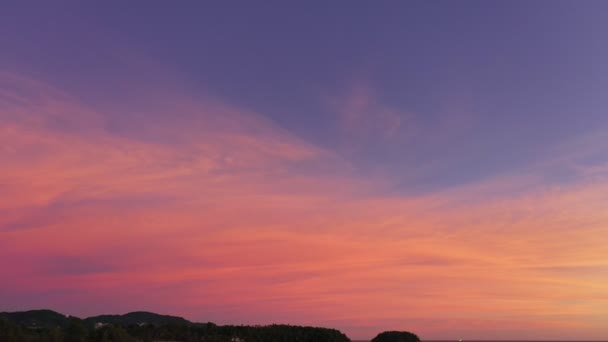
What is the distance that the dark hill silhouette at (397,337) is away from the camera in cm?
16588

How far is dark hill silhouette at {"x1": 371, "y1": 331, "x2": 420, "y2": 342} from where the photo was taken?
166 metres

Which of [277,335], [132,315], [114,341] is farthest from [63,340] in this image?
[132,315]

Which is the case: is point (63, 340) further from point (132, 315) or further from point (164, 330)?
point (132, 315)

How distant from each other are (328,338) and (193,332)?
91.7 ft

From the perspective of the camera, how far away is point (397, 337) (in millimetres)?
167750

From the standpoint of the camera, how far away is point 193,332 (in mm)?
134625

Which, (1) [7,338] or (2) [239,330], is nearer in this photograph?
(1) [7,338]

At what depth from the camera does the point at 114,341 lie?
99.6 meters

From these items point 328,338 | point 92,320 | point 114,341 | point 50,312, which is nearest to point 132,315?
point 92,320

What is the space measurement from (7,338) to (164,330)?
135 feet

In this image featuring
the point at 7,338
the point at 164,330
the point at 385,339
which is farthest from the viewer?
the point at 385,339

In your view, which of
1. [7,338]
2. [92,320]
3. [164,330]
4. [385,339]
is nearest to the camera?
[7,338]

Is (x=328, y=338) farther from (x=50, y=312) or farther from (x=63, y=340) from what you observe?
(x=50, y=312)

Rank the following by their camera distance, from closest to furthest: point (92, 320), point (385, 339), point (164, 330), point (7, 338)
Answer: point (7, 338), point (164, 330), point (385, 339), point (92, 320)
